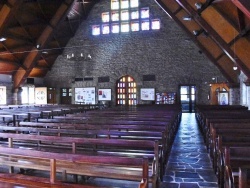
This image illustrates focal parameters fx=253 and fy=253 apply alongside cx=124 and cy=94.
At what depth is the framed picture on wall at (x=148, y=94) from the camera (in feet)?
61.6

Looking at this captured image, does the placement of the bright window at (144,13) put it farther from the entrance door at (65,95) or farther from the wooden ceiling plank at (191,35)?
the entrance door at (65,95)

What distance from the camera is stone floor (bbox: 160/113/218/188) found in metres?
3.98

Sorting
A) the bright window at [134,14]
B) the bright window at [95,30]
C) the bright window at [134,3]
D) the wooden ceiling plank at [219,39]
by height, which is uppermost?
the bright window at [134,3]

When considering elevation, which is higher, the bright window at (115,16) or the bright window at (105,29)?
the bright window at (115,16)

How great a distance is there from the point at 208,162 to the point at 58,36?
16501mm

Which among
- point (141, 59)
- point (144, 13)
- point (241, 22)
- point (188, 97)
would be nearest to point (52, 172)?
point (241, 22)

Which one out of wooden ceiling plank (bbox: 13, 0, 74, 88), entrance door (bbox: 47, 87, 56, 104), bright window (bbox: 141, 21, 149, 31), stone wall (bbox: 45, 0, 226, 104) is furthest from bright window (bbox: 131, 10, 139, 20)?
entrance door (bbox: 47, 87, 56, 104)

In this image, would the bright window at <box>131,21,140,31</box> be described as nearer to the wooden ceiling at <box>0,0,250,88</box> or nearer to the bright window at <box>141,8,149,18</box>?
the bright window at <box>141,8,149,18</box>

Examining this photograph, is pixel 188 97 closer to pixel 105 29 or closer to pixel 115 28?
pixel 115 28

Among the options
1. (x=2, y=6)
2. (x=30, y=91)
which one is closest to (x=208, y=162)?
(x=2, y=6)

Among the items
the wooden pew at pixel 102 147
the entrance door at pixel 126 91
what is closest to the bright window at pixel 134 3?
the entrance door at pixel 126 91

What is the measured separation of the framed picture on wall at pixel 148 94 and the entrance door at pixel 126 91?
0.79 meters

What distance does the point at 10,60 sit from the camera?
1625 centimetres

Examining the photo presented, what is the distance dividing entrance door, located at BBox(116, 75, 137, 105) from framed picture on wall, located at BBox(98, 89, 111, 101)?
704 mm
